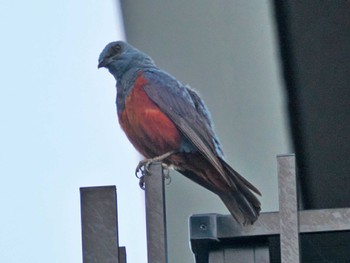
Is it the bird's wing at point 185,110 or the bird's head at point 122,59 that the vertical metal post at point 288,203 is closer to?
the bird's wing at point 185,110

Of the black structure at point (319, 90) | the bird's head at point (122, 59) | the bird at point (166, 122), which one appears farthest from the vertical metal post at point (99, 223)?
the black structure at point (319, 90)

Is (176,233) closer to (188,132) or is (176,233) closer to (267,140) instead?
(267,140)

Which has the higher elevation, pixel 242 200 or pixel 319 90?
pixel 319 90

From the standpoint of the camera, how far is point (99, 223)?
6.08 ft

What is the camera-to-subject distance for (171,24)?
3.61 meters

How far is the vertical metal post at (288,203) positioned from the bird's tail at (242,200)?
13 centimetres

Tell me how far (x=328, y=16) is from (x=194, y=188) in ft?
2.74

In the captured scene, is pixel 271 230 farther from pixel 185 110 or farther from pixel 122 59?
pixel 122 59

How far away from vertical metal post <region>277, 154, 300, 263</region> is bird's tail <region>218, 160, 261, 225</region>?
0.41ft

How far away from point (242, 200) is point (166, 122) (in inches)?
33.2

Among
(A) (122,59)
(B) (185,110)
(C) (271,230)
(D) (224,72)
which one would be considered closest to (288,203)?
(C) (271,230)

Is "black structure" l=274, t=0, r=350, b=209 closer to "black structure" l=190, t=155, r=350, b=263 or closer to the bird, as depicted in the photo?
the bird

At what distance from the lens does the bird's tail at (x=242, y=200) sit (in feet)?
6.73

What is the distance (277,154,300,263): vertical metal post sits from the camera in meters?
1.87
